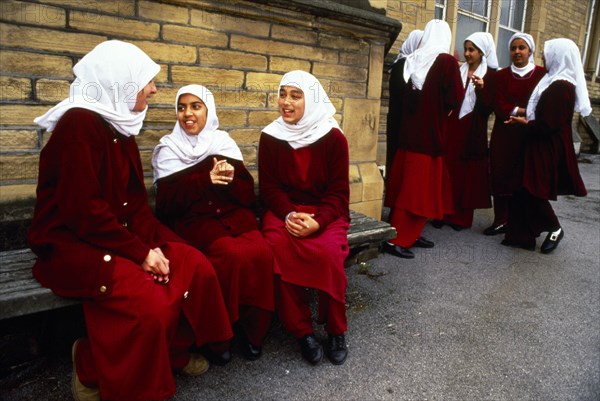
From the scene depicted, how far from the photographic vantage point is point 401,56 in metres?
4.27

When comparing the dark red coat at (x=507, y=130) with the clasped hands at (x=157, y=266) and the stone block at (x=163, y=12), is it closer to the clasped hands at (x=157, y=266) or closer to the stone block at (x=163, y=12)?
the stone block at (x=163, y=12)

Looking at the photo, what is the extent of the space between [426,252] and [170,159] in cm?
265

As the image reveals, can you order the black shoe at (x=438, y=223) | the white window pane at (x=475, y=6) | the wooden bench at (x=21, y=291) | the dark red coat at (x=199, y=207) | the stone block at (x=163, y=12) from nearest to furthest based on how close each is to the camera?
1. the wooden bench at (x=21, y=291)
2. the dark red coat at (x=199, y=207)
3. the stone block at (x=163, y=12)
4. the black shoe at (x=438, y=223)
5. the white window pane at (x=475, y=6)

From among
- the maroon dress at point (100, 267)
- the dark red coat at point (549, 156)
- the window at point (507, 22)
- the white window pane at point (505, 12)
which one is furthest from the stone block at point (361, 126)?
the white window pane at point (505, 12)

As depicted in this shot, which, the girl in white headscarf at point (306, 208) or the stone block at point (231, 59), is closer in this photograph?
the girl in white headscarf at point (306, 208)

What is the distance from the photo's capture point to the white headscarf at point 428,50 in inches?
152

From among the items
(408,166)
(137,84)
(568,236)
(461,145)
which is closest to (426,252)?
(408,166)

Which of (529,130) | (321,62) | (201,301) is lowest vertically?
(201,301)

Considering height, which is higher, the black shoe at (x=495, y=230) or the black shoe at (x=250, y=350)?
the black shoe at (x=495, y=230)

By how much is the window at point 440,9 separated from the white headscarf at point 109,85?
6047 mm

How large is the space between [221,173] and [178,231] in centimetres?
42

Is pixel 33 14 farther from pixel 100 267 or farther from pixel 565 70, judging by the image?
pixel 565 70

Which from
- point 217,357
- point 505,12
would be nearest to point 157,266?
point 217,357

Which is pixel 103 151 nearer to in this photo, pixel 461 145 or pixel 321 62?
pixel 321 62
